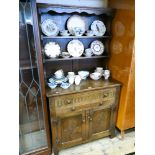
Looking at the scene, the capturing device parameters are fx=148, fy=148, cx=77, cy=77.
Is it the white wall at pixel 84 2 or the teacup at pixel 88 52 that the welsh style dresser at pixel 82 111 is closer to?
the teacup at pixel 88 52

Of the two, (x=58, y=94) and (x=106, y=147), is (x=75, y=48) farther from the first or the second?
(x=106, y=147)

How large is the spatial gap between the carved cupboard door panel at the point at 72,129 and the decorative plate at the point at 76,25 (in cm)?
94

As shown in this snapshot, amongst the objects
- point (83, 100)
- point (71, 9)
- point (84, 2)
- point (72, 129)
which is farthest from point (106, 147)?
point (84, 2)

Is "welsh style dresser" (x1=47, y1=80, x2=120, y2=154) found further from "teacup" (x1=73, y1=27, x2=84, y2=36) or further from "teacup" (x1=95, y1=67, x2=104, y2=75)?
"teacup" (x1=73, y1=27, x2=84, y2=36)

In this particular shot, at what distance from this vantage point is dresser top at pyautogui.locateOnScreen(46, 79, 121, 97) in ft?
5.13

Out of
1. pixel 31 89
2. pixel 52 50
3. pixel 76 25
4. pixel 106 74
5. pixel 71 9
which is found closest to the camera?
pixel 31 89

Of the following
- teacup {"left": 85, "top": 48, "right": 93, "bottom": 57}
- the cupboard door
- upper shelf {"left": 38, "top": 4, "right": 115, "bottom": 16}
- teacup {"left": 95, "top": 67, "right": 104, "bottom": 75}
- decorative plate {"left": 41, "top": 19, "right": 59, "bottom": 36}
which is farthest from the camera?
teacup {"left": 95, "top": 67, "right": 104, "bottom": 75}

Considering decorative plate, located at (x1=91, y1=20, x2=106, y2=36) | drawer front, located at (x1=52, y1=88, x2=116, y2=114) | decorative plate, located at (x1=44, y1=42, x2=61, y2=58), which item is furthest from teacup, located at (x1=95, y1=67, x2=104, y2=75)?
decorative plate, located at (x1=44, y1=42, x2=61, y2=58)

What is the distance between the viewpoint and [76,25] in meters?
1.83

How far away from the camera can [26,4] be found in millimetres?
1289

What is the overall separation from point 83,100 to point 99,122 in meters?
0.41

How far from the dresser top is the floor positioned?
A: 79 cm

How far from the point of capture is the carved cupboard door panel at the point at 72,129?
1.68 meters
